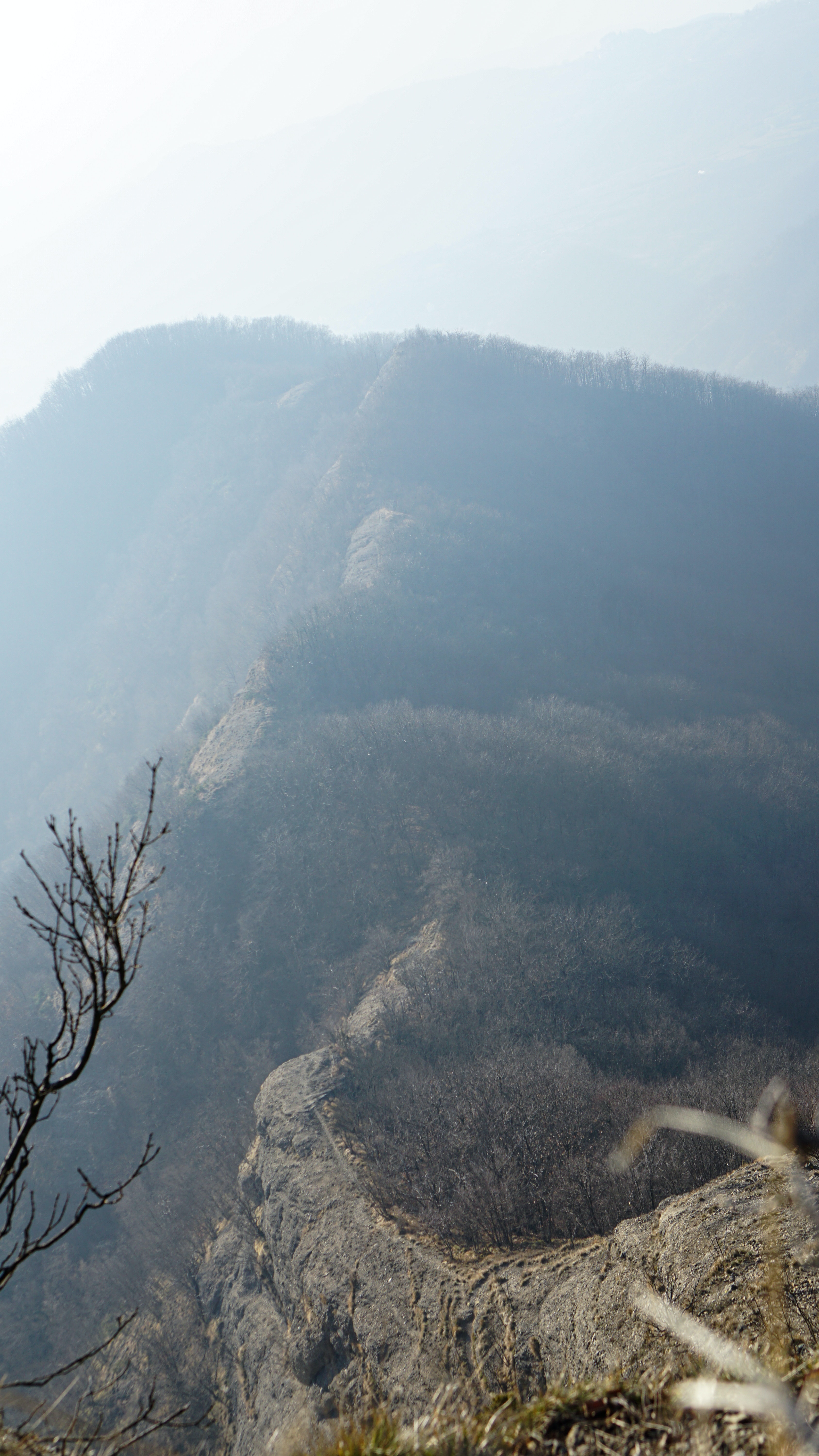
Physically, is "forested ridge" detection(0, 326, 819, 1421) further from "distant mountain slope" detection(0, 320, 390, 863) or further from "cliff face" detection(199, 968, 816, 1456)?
"distant mountain slope" detection(0, 320, 390, 863)

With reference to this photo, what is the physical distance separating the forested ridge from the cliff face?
4.77ft

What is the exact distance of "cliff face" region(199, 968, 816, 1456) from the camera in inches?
320

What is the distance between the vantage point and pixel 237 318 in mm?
164875

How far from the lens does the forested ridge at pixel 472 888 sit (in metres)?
27.0

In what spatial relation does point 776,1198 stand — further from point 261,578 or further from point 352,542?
point 261,578

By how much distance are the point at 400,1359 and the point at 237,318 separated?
7219 inches

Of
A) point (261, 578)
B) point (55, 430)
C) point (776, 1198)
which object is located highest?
point (55, 430)

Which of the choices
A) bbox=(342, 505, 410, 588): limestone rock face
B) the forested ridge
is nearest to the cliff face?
the forested ridge

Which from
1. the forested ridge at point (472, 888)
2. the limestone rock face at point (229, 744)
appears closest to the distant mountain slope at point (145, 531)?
the forested ridge at point (472, 888)

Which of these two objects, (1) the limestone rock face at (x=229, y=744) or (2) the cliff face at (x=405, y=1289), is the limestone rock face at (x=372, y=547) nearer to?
(1) the limestone rock face at (x=229, y=744)

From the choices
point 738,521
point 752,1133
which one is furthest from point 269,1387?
point 738,521

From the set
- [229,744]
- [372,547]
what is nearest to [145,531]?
[372,547]

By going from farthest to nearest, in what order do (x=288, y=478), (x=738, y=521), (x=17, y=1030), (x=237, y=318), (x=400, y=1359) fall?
(x=237, y=318) → (x=288, y=478) → (x=738, y=521) → (x=17, y=1030) → (x=400, y=1359)

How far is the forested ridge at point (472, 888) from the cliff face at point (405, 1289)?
4.77 ft
